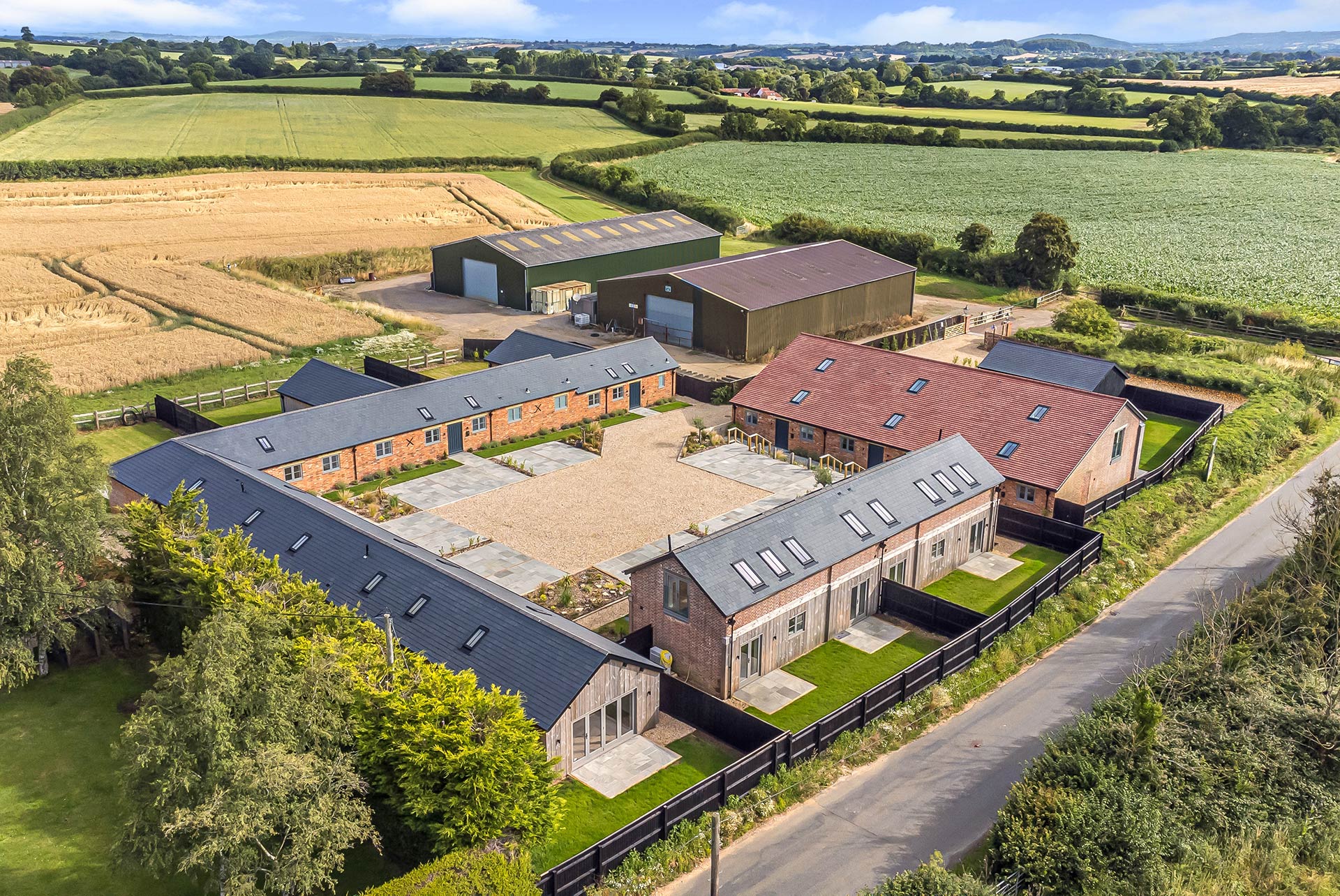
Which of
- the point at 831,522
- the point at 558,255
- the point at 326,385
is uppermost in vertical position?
the point at 558,255

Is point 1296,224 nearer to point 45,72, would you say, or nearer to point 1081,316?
point 1081,316

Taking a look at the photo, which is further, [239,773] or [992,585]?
[992,585]

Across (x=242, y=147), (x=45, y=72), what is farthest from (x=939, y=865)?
(x=45, y=72)

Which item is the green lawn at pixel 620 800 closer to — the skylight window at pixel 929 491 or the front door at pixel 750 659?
the front door at pixel 750 659

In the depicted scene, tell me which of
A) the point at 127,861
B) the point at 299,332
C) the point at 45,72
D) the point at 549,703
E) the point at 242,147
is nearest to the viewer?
the point at 127,861

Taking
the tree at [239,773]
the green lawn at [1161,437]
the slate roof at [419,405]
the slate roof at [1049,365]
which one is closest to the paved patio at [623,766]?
the tree at [239,773]

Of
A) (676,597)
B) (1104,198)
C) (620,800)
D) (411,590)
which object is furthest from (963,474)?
(1104,198)

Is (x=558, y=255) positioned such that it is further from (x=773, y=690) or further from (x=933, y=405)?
(x=773, y=690)
